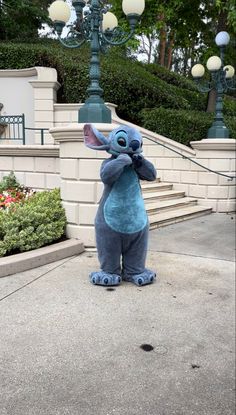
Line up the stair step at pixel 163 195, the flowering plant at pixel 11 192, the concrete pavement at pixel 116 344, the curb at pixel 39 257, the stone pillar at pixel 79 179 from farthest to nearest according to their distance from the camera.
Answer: the stair step at pixel 163 195
the flowering plant at pixel 11 192
the stone pillar at pixel 79 179
the curb at pixel 39 257
the concrete pavement at pixel 116 344

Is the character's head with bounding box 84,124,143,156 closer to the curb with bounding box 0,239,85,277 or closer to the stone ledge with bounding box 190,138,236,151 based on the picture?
the curb with bounding box 0,239,85,277

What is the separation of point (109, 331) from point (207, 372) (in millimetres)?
845

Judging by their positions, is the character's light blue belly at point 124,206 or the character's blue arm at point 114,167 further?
the character's light blue belly at point 124,206

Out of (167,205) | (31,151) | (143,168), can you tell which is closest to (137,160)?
(143,168)

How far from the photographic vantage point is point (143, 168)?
3.76 meters

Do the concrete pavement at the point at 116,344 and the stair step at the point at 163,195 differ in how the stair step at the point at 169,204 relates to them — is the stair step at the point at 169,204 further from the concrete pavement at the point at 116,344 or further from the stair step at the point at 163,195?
the concrete pavement at the point at 116,344

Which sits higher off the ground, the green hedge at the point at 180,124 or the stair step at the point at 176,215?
the green hedge at the point at 180,124

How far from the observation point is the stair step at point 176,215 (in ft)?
23.4

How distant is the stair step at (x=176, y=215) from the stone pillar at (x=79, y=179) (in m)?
2.00

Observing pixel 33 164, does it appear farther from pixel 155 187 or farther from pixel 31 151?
pixel 155 187

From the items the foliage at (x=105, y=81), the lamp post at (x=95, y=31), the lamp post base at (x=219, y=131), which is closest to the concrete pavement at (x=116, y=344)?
the lamp post at (x=95, y=31)

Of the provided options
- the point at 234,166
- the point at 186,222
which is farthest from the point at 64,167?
the point at 234,166

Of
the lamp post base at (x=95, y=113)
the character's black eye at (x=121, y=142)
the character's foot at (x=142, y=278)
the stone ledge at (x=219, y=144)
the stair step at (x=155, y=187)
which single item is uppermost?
the lamp post base at (x=95, y=113)

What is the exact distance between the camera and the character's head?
353cm
